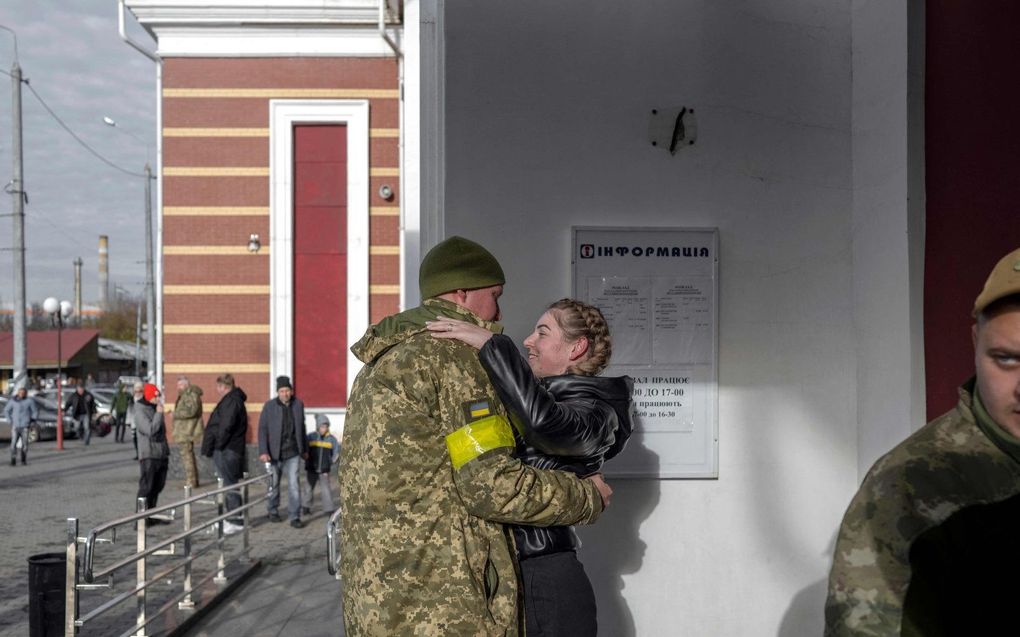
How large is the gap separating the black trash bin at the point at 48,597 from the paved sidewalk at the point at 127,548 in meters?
1.75

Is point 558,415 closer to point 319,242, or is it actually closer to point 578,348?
point 578,348

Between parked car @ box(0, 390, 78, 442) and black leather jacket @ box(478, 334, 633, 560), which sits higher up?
black leather jacket @ box(478, 334, 633, 560)

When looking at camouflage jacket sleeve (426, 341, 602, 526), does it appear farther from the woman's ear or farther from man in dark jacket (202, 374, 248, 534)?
man in dark jacket (202, 374, 248, 534)

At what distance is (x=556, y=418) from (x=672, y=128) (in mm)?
1944

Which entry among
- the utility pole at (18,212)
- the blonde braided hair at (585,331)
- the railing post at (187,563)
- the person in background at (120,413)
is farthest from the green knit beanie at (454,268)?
the person in background at (120,413)

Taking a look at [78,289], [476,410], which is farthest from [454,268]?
[78,289]

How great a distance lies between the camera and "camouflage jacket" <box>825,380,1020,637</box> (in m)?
1.52

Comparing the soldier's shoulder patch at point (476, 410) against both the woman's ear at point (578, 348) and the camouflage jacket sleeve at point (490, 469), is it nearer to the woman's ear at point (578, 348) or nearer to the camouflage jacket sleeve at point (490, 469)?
the camouflage jacket sleeve at point (490, 469)

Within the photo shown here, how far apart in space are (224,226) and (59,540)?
9431 millimetres

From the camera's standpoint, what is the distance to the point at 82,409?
1184 inches

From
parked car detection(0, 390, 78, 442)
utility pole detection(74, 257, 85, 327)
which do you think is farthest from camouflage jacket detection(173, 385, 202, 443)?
utility pole detection(74, 257, 85, 327)

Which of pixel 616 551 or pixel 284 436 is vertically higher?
pixel 616 551

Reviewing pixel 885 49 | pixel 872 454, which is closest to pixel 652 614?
pixel 872 454

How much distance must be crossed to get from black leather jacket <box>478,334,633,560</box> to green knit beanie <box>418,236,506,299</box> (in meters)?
0.25
